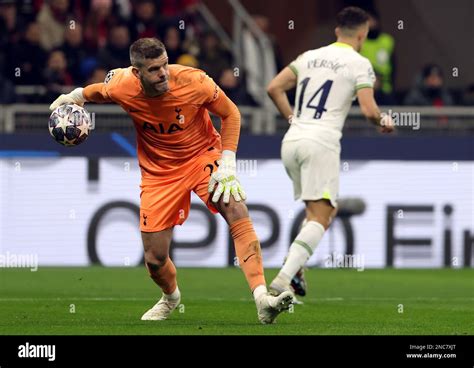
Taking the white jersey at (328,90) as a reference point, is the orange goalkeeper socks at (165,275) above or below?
below

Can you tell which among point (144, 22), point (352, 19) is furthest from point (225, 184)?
point (144, 22)

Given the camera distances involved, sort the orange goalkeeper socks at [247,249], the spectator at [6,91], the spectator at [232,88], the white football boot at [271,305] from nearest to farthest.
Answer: the white football boot at [271,305] → the orange goalkeeper socks at [247,249] → the spectator at [6,91] → the spectator at [232,88]

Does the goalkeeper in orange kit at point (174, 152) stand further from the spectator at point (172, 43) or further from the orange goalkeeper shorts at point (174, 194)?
the spectator at point (172, 43)

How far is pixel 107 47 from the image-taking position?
1947 centimetres

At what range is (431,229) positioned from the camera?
17.6m

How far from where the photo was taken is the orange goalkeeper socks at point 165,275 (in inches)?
413

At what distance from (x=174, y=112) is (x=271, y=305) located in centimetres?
162

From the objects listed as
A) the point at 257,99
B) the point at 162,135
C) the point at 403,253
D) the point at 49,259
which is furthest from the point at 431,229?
the point at 162,135

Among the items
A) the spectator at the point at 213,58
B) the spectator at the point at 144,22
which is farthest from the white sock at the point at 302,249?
the spectator at the point at 144,22

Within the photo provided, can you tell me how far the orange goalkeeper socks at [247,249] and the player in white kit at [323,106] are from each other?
49.5 inches

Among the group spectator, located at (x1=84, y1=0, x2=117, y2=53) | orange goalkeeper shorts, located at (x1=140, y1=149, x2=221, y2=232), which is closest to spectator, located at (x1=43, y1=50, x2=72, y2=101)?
spectator, located at (x1=84, y1=0, x2=117, y2=53)

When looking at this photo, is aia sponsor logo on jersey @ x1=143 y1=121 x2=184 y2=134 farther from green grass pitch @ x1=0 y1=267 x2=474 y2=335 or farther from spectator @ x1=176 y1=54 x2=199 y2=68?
spectator @ x1=176 y1=54 x2=199 y2=68
